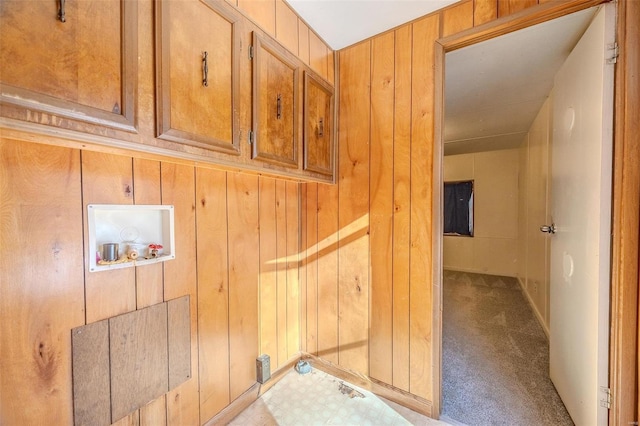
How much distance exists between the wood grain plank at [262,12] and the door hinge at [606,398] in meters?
2.27

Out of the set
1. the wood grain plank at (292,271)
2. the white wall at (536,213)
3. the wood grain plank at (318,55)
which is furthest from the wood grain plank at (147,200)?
the white wall at (536,213)

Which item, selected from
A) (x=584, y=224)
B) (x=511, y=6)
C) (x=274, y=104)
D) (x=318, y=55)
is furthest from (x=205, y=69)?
(x=584, y=224)

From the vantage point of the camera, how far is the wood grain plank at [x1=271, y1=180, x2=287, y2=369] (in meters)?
1.76

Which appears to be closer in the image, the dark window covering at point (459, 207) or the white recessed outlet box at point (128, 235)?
the white recessed outlet box at point (128, 235)

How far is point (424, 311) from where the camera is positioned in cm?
147

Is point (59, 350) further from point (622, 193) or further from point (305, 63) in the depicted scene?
point (622, 193)

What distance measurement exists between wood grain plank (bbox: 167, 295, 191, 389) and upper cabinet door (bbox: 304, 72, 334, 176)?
0.95 metres

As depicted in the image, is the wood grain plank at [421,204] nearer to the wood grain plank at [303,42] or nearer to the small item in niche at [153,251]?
the wood grain plank at [303,42]

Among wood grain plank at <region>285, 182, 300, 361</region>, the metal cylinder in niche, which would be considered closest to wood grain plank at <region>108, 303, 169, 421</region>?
the metal cylinder in niche

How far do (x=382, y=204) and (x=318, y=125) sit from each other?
2.11 ft

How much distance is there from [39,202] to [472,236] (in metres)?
5.66

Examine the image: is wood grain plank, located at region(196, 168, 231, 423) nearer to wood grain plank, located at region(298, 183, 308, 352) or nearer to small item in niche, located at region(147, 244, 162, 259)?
small item in niche, located at region(147, 244, 162, 259)

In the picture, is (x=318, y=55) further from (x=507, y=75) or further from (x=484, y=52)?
(x=507, y=75)

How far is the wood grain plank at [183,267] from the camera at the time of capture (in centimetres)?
115
